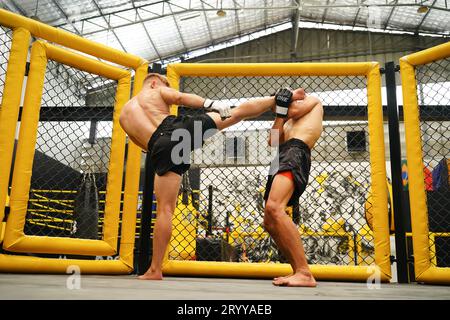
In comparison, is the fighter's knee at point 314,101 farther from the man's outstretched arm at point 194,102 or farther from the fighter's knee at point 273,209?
the fighter's knee at point 273,209

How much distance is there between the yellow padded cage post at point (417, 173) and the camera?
2285mm

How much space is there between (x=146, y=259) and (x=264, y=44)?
44.5 ft

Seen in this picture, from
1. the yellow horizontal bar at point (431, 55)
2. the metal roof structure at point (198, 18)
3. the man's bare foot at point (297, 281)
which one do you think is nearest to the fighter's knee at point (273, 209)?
the man's bare foot at point (297, 281)

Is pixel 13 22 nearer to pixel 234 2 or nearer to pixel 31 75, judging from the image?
pixel 31 75

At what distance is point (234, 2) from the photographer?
11.8 metres

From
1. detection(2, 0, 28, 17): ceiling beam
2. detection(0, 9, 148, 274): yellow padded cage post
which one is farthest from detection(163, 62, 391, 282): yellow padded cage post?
detection(2, 0, 28, 17): ceiling beam

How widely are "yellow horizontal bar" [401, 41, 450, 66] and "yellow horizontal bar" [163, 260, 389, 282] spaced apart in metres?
1.42

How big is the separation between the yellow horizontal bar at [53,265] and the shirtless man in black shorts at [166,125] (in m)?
0.48

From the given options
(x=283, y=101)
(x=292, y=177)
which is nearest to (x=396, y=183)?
(x=292, y=177)

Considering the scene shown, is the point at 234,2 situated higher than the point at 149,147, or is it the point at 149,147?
the point at 234,2

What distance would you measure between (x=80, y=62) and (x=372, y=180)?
85.0 inches

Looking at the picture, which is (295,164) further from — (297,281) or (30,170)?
(30,170)
